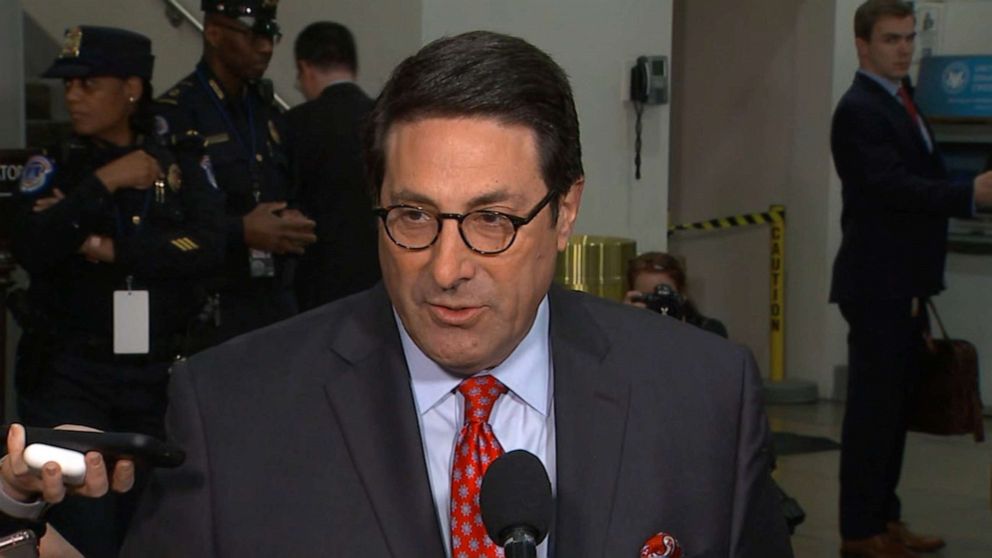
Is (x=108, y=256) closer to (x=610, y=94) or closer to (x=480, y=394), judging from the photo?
(x=480, y=394)

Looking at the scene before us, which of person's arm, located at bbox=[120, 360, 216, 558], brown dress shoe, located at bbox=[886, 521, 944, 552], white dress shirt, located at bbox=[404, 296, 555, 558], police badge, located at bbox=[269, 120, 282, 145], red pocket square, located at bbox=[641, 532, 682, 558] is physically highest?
police badge, located at bbox=[269, 120, 282, 145]

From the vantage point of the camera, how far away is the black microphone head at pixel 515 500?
6.07ft

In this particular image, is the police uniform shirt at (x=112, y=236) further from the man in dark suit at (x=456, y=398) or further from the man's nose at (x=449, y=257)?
the man's nose at (x=449, y=257)

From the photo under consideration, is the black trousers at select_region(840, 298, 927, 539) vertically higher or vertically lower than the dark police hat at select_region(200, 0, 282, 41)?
lower

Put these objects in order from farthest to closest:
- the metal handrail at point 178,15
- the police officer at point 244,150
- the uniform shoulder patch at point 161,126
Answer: the metal handrail at point 178,15, the police officer at point 244,150, the uniform shoulder patch at point 161,126

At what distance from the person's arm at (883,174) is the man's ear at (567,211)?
3899 millimetres

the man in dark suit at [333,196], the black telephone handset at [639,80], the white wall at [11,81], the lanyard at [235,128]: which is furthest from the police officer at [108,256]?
the black telephone handset at [639,80]

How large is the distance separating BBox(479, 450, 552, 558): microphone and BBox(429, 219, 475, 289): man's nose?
362 mm

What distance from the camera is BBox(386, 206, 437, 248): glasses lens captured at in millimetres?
2238

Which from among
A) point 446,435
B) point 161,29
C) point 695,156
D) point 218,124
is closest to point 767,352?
point 695,156

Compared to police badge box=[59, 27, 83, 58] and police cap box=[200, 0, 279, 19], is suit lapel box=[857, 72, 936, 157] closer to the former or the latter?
police cap box=[200, 0, 279, 19]

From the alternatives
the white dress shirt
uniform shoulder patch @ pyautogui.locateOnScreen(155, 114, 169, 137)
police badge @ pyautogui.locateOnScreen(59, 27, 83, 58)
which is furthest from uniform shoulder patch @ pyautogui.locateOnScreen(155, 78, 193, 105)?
the white dress shirt

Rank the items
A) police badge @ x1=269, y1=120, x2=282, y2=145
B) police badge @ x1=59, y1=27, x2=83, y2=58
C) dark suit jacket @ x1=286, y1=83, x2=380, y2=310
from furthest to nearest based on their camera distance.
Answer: dark suit jacket @ x1=286, y1=83, x2=380, y2=310 < police badge @ x1=269, y1=120, x2=282, y2=145 < police badge @ x1=59, y1=27, x2=83, y2=58

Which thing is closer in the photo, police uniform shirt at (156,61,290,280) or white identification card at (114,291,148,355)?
white identification card at (114,291,148,355)
